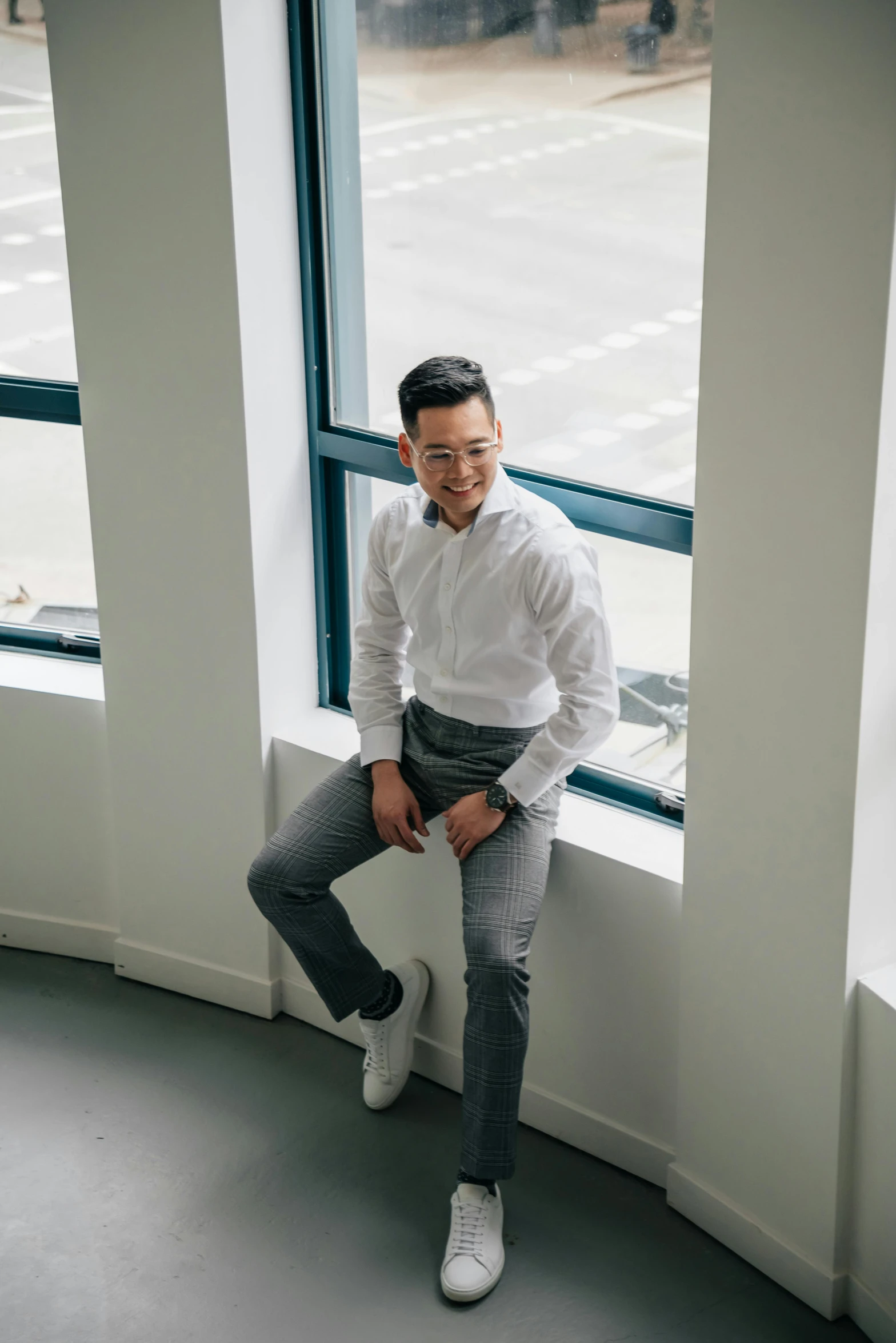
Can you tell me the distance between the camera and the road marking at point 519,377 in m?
2.71

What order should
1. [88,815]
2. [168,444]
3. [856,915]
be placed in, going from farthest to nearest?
[88,815], [168,444], [856,915]

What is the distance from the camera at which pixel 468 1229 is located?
8.27 feet

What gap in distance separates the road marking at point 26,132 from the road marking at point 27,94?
0.05m

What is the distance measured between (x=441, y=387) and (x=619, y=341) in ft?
1.23

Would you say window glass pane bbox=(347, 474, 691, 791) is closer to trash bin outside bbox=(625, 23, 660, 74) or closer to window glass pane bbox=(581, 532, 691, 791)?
window glass pane bbox=(581, 532, 691, 791)

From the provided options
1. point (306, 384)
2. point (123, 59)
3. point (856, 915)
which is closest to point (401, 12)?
point (123, 59)

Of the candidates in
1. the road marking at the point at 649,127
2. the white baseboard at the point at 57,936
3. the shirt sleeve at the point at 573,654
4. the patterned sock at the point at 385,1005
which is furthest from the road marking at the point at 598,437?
the white baseboard at the point at 57,936

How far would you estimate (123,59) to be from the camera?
280 cm

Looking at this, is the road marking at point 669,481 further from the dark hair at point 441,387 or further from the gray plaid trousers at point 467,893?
the gray plaid trousers at point 467,893

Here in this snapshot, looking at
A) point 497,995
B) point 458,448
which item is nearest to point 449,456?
point 458,448

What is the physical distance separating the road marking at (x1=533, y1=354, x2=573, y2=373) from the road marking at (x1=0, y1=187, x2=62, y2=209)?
1343mm

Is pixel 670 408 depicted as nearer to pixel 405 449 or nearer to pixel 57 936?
pixel 405 449

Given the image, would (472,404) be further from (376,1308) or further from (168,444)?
(376,1308)

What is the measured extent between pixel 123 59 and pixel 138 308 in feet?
1.65
